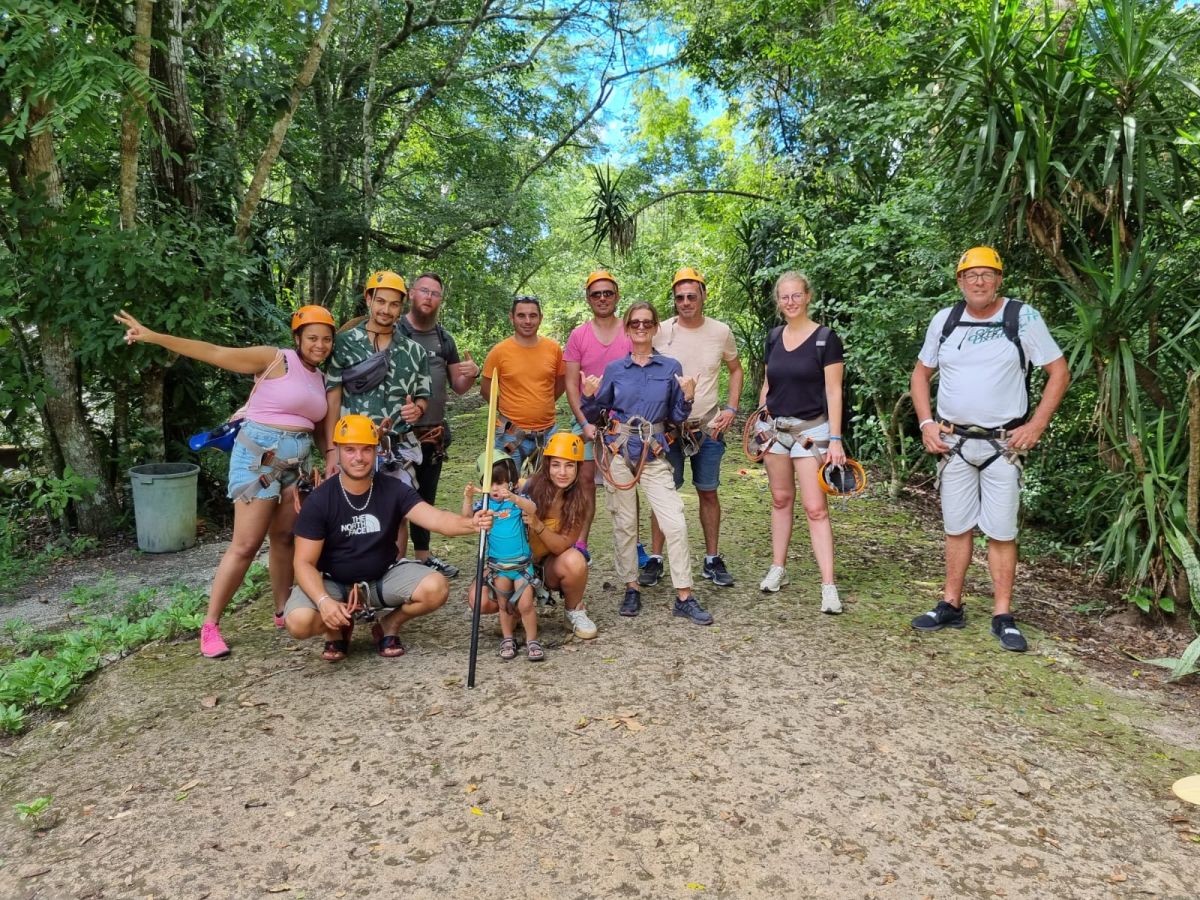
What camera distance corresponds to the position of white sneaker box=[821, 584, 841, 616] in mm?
4297

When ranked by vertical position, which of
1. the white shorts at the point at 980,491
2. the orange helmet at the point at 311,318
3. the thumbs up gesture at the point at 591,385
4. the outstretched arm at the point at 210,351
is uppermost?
the orange helmet at the point at 311,318

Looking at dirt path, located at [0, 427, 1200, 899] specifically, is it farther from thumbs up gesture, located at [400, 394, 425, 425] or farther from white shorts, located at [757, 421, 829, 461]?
thumbs up gesture, located at [400, 394, 425, 425]

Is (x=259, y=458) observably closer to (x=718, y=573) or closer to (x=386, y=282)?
(x=386, y=282)

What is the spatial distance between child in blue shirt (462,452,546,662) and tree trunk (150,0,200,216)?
15.7 ft

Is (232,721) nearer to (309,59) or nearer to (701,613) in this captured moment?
(701,613)

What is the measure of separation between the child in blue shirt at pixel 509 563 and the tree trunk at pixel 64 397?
377 cm

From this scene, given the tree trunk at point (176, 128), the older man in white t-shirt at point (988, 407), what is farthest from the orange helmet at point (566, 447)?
the tree trunk at point (176, 128)

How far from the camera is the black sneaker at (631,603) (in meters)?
4.25

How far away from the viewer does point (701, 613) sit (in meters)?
4.16

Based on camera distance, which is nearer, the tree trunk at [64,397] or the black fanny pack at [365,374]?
the black fanny pack at [365,374]

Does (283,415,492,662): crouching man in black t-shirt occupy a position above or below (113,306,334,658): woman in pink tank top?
below

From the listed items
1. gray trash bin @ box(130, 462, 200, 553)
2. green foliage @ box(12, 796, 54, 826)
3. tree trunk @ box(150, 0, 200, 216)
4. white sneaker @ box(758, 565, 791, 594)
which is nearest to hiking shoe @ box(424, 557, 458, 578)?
white sneaker @ box(758, 565, 791, 594)

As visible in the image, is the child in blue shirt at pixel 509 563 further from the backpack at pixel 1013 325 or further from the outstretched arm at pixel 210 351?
the backpack at pixel 1013 325

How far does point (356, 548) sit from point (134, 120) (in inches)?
146
